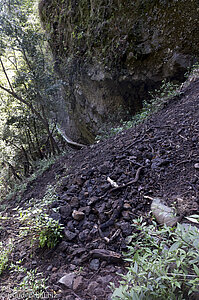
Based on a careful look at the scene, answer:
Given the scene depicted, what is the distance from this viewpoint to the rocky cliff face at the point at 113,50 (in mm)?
4652

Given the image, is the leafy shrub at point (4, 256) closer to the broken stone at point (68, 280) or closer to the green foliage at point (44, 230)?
the green foliage at point (44, 230)

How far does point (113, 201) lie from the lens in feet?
7.13

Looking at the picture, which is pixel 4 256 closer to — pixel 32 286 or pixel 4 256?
pixel 4 256

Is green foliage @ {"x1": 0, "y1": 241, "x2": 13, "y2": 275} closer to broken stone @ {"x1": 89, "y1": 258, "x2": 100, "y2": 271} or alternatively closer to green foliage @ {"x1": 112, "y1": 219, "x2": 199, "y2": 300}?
broken stone @ {"x1": 89, "y1": 258, "x2": 100, "y2": 271}

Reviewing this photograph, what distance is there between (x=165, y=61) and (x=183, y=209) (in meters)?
4.40

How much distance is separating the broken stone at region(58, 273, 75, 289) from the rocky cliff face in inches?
193

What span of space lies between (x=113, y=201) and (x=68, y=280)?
878 mm

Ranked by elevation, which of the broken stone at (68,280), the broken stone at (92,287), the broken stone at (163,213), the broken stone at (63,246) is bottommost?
the broken stone at (163,213)

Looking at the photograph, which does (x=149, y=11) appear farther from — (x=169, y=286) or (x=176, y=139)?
(x=169, y=286)

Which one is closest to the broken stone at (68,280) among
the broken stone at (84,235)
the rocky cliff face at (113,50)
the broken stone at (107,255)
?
the broken stone at (107,255)

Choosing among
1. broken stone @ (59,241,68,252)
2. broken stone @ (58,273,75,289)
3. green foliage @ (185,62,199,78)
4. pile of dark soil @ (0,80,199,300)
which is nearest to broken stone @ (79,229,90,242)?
pile of dark soil @ (0,80,199,300)

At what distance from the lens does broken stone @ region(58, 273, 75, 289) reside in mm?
1542

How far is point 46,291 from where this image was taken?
1538mm

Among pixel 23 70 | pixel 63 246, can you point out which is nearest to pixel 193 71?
pixel 63 246
